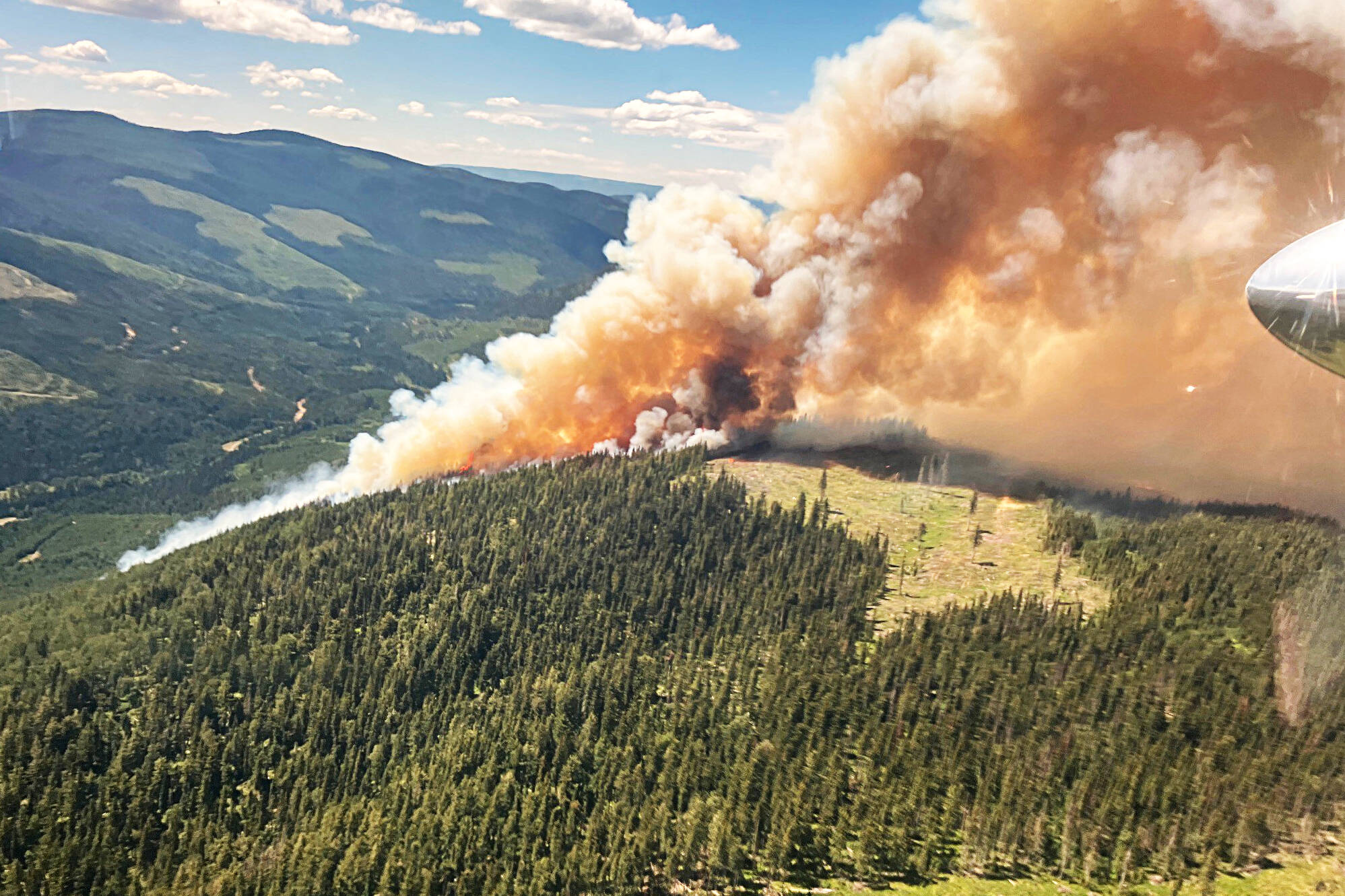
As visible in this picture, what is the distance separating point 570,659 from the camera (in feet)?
Answer: 543

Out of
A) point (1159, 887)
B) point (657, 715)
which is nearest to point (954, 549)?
A: point (657, 715)

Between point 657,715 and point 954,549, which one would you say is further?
point 954,549

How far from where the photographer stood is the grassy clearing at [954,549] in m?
167

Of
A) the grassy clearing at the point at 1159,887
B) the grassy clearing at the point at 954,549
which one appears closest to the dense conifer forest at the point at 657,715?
the grassy clearing at the point at 1159,887

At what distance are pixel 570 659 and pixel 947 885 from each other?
246 ft

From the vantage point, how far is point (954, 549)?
596ft

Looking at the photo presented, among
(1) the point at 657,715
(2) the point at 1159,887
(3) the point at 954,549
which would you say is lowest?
(1) the point at 657,715

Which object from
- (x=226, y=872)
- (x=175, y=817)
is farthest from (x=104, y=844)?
(x=226, y=872)

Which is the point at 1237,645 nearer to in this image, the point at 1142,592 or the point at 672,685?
the point at 1142,592

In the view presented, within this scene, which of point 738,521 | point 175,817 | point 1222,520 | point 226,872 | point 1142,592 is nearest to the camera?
point 226,872

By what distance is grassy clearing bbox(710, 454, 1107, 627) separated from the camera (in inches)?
6585

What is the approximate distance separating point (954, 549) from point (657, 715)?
67311mm

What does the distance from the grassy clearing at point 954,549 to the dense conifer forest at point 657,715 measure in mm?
5046

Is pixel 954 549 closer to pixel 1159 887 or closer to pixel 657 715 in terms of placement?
pixel 657 715
